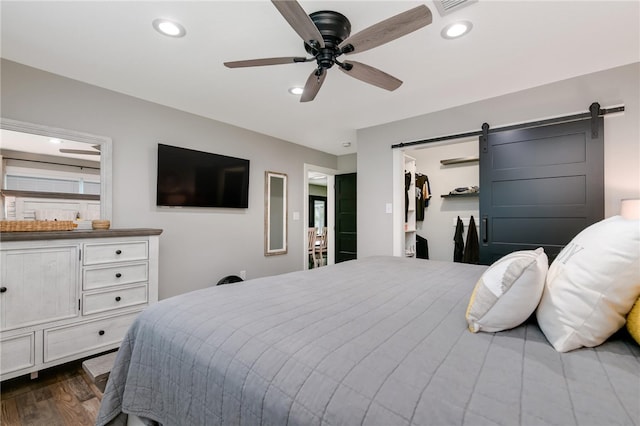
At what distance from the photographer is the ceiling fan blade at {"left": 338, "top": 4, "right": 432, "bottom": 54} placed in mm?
1411

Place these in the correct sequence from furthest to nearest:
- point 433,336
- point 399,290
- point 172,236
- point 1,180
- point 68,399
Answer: point 172,236 < point 1,180 < point 68,399 < point 399,290 < point 433,336

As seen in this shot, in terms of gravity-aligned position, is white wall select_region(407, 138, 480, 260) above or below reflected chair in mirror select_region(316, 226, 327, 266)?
above

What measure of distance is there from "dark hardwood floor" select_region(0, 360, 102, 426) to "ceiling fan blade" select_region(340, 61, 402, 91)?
9.09 ft

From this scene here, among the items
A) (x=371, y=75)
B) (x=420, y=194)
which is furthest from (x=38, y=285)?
(x=420, y=194)

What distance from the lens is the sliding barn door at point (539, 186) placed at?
2539mm

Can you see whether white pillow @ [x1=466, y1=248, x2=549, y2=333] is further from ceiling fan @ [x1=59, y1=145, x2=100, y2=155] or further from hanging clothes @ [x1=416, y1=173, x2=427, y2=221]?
hanging clothes @ [x1=416, y1=173, x2=427, y2=221]

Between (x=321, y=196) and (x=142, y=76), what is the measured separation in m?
7.19

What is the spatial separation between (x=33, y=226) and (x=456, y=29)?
340 centimetres

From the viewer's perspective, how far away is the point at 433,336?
897 millimetres

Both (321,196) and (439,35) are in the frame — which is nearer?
(439,35)

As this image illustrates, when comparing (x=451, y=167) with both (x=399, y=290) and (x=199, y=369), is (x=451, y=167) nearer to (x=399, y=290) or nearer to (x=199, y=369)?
(x=399, y=290)

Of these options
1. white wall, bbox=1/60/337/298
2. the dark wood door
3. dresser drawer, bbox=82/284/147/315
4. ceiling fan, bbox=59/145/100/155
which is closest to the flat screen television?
white wall, bbox=1/60/337/298

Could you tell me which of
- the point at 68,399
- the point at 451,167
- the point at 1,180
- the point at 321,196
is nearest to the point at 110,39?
the point at 1,180

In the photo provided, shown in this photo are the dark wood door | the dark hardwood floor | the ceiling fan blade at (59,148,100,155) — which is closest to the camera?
the dark hardwood floor
